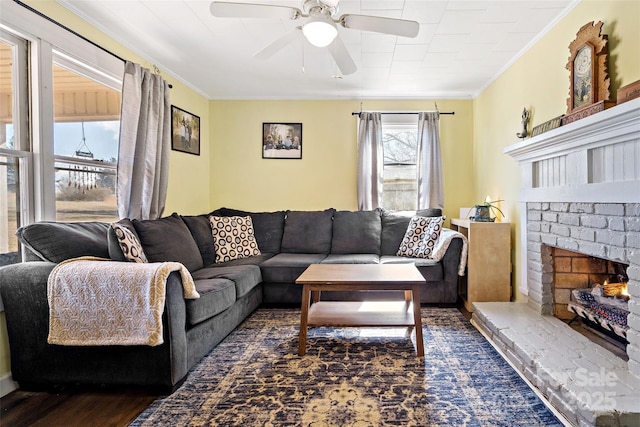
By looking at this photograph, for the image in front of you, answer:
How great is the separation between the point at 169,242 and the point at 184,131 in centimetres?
175

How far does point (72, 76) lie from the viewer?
262 cm

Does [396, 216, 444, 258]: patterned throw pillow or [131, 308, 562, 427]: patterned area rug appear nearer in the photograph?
[131, 308, 562, 427]: patterned area rug

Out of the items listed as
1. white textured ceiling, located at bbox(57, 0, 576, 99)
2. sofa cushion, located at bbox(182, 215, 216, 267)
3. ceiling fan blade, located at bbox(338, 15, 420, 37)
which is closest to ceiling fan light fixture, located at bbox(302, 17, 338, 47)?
ceiling fan blade, located at bbox(338, 15, 420, 37)

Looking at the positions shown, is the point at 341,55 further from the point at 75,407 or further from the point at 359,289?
the point at 75,407

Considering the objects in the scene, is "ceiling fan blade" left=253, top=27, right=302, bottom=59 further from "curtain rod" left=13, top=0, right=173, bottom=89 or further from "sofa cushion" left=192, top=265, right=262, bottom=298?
"sofa cushion" left=192, top=265, right=262, bottom=298

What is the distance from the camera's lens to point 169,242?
9.34 ft

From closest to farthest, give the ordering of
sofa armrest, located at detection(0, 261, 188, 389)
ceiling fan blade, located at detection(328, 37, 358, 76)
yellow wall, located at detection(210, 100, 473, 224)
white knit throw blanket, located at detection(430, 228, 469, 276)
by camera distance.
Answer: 1. sofa armrest, located at detection(0, 261, 188, 389)
2. ceiling fan blade, located at detection(328, 37, 358, 76)
3. white knit throw blanket, located at detection(430, 228, 469, 276)
4. yellow wall, located at detection(210, 100, 473, 224)

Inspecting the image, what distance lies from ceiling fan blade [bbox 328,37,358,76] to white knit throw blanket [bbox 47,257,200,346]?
1756mm

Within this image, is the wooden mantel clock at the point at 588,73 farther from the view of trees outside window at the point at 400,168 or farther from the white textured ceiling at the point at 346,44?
the view of trees outside window at the point at 400,168

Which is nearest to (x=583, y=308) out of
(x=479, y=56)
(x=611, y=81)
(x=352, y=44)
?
(x=611, y=81)

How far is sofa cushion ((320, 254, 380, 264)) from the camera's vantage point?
3.52 metres

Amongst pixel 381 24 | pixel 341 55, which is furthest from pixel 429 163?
pixel 381 24

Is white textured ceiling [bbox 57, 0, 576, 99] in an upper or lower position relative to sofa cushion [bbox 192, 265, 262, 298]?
upper

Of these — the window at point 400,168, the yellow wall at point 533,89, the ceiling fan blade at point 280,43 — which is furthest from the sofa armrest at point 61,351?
the window at point 400,168
